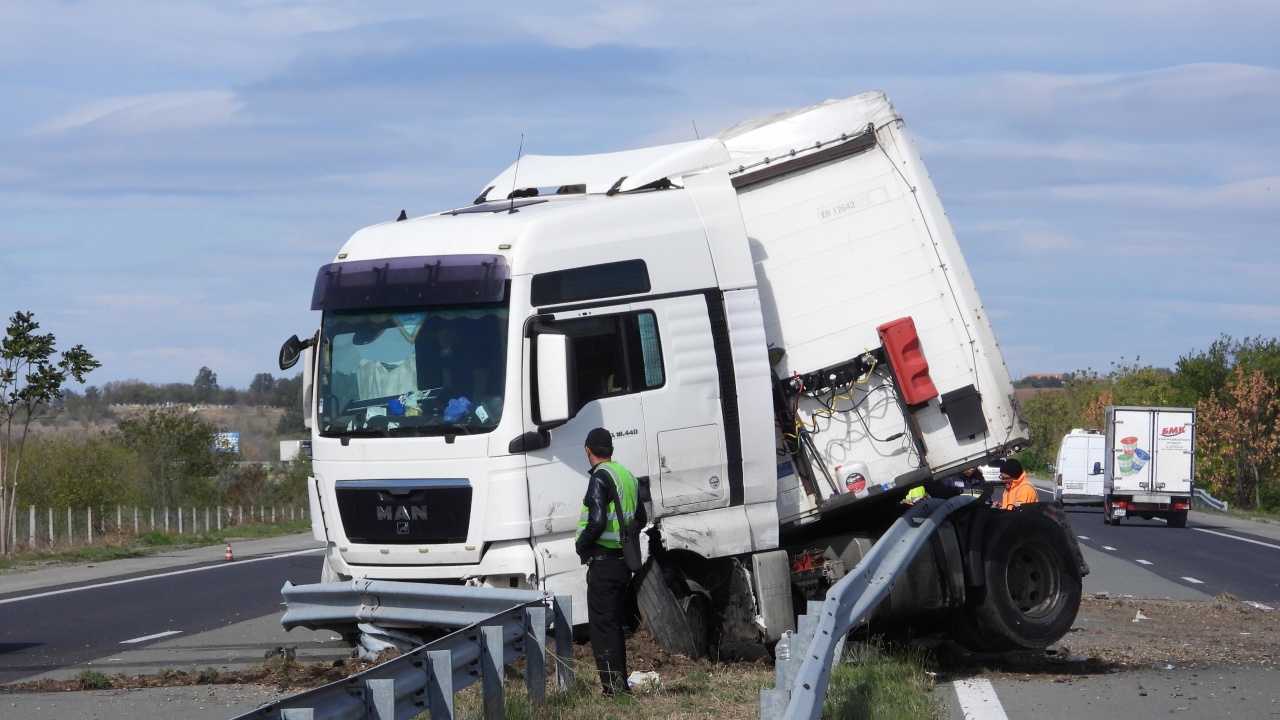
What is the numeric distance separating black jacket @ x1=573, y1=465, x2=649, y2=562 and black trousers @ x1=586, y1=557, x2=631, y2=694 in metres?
0.12

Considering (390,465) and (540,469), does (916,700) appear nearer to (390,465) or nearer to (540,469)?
(540,469)

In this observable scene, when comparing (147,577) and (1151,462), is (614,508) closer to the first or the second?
(147,577)

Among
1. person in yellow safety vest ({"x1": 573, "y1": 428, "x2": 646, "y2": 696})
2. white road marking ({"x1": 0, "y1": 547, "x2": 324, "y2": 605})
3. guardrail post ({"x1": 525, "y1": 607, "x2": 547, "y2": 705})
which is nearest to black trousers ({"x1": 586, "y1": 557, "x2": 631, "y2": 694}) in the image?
person in yellow safety vest ({"x1": 573, "y1": 428, "x2": 646, "y2": 696})

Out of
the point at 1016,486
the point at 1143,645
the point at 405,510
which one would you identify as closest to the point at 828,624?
the point at 405,510

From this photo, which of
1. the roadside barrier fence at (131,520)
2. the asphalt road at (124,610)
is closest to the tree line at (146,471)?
the roadside barrier fence at (131,520)

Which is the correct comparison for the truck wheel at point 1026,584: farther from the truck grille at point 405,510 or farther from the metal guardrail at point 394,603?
the truck grille at point 405,510

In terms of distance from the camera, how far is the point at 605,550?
8.56 meters

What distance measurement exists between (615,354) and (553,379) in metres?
0.66

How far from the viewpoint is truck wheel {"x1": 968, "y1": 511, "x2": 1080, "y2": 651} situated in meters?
10.6

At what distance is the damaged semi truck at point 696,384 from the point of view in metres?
9.02

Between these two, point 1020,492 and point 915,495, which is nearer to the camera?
point 915,495

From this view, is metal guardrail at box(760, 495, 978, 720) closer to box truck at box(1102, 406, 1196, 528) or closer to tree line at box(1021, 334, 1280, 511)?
box truck at box(1102, 406, 1196, 528)

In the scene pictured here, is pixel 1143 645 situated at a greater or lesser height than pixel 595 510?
lesser

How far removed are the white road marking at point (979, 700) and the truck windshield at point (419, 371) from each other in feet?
11.4
